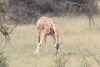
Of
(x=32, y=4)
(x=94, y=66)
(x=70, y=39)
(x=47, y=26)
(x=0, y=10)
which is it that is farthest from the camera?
(x=32, y=4)

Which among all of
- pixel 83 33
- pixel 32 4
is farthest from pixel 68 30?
pixel 32 4

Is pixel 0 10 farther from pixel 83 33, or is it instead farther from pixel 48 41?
pixel 83 33

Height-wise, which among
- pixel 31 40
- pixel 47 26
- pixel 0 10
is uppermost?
pixel 0 10

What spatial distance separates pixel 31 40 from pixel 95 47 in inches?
143

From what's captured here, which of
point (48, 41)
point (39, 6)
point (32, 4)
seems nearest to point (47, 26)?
point (48, 41)

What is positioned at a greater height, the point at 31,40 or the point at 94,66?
the point at 94,66

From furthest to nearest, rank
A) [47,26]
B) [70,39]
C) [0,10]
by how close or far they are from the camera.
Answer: [70,39] < [47,26] < [0,10]

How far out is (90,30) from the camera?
12.7 metres

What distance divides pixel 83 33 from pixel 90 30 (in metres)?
0.82

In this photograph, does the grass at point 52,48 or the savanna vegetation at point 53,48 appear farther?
the grass at point 52,48

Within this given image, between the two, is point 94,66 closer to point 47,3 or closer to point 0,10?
point 0,10

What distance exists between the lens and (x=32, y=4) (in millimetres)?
19438

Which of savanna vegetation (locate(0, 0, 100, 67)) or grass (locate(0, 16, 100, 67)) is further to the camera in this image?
grass (locate(0, 16, 100, 67))

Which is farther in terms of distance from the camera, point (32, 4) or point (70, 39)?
point (32, 4)
